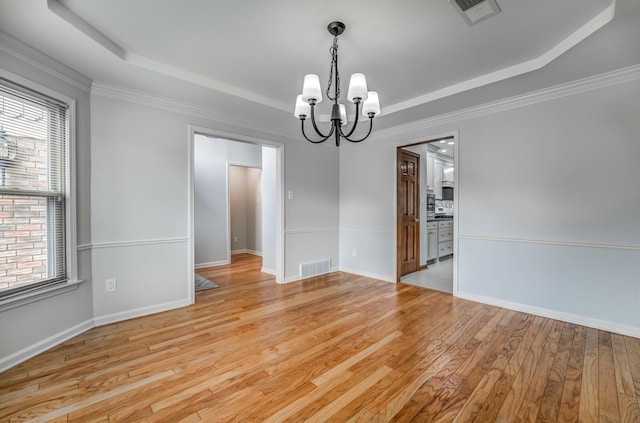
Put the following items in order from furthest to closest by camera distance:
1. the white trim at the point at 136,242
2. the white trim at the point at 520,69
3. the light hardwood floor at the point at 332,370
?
the white trim at the point at 136,242
the white trim at the point at 520,69
the light hardwood floor at the point at 332,370

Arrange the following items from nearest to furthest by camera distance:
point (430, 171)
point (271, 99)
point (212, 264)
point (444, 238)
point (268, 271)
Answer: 1. point (271, 99)
2. point (268, 271)
3. point (212, 264)
4. point (444, 238)
5. point (430, 171)

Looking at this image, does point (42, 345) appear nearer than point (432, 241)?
Yes

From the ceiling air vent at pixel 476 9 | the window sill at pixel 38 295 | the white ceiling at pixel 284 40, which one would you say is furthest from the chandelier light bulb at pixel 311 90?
the window sill at pixel 38 295

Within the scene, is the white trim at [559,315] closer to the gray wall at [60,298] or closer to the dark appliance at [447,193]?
the gray wall at [60,298]

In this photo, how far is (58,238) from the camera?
239 cm

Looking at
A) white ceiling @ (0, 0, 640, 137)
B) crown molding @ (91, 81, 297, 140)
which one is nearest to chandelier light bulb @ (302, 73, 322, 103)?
white ceiling @ (0, 0, 640, 137)

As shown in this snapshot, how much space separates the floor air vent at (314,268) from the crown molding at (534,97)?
2.42m

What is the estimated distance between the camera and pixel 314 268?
4.58 m

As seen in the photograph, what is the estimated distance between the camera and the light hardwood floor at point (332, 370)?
1586 millimetres

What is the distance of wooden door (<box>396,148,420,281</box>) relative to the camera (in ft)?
14.0

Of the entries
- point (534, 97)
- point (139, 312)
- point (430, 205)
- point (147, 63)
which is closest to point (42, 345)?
point (139, 312)

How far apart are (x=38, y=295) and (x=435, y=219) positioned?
5856mm

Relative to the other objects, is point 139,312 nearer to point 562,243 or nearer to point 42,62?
point 42,62

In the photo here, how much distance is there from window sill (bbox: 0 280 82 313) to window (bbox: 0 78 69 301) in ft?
0.08
